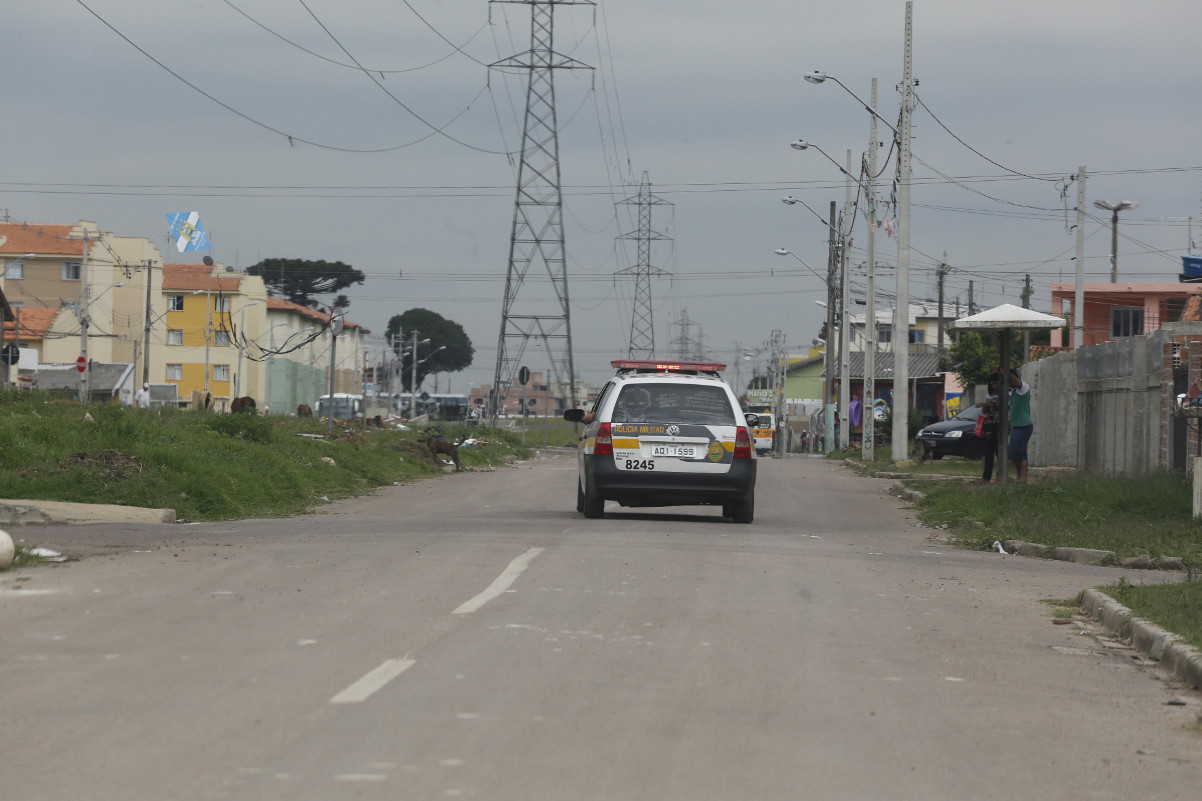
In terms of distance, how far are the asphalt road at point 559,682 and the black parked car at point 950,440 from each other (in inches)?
1002

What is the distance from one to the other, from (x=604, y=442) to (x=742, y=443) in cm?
158

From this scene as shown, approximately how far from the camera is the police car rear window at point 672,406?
1728cm

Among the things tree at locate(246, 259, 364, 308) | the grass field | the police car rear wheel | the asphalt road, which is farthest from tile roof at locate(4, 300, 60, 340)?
the asphalt road

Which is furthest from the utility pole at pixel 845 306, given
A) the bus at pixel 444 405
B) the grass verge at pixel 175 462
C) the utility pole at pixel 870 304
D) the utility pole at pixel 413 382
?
the bus at pixel 444 405

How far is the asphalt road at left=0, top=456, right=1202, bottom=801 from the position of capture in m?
5.55

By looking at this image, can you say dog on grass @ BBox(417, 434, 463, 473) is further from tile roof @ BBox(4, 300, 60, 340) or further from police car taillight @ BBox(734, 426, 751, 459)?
tile roof @ BBox(4, 300, 60, 340)

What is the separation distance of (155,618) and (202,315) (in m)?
82.7

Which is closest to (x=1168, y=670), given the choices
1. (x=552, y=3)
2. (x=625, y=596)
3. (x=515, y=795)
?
(x=625, y=596)

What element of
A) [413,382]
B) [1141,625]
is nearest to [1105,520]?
[1141,625]

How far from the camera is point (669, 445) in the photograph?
1708 centimetres

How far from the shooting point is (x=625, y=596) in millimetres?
10312

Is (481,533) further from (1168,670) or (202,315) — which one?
(202,315)

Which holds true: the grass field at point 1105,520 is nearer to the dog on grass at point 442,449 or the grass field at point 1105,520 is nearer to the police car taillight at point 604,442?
the police car taillight at point 604,442

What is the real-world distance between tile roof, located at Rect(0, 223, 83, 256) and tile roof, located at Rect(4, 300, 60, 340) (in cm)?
353
